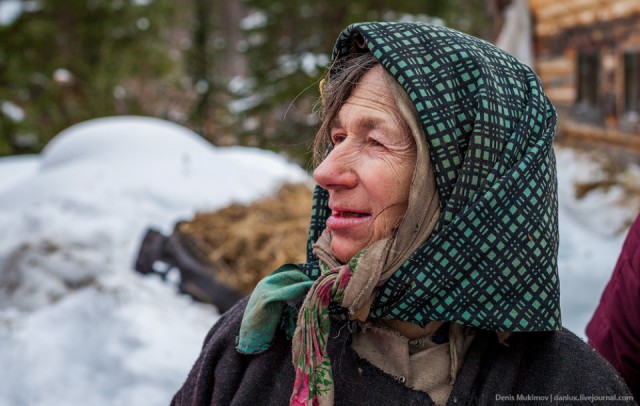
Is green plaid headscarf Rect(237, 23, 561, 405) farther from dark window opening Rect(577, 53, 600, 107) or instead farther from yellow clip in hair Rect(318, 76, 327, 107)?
dark window opening Rect(577, 53, 600, 107)

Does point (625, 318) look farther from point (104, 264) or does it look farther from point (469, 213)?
point (104, 264)

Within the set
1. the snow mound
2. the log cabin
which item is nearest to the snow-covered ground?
the snow mound

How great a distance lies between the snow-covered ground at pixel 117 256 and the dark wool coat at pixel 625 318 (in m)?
2.37

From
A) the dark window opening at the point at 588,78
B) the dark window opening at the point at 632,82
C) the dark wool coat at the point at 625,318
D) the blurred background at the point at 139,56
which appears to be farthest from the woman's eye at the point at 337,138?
the blurred background at the point at 139,56

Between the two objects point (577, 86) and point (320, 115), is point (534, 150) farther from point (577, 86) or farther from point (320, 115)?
point (577, 86)

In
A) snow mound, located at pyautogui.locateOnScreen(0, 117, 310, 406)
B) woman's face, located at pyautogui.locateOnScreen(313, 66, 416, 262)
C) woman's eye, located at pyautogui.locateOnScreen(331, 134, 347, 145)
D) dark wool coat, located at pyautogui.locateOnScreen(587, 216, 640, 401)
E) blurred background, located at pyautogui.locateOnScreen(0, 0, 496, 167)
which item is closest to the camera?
woman's face, located at pyautogui.locateOnScreen(313, 66, 416, 262)

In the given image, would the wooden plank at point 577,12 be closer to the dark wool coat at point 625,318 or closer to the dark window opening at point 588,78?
the dark window opening at point 588,78

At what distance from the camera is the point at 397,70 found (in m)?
1.32

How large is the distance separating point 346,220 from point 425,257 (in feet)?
0.72

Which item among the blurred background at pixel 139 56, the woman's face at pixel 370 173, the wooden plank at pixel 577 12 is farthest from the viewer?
the blurred background at pixel 139 56

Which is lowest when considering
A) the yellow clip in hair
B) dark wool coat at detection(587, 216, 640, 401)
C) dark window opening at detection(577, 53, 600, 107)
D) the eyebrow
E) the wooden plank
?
dark window opening at detection(577, 53, 600, 107)

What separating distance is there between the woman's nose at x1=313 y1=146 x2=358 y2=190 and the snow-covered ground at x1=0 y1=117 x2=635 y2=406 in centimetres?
274

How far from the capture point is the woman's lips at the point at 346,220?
1386 millimetres

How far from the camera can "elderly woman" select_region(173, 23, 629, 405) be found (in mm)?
1272
